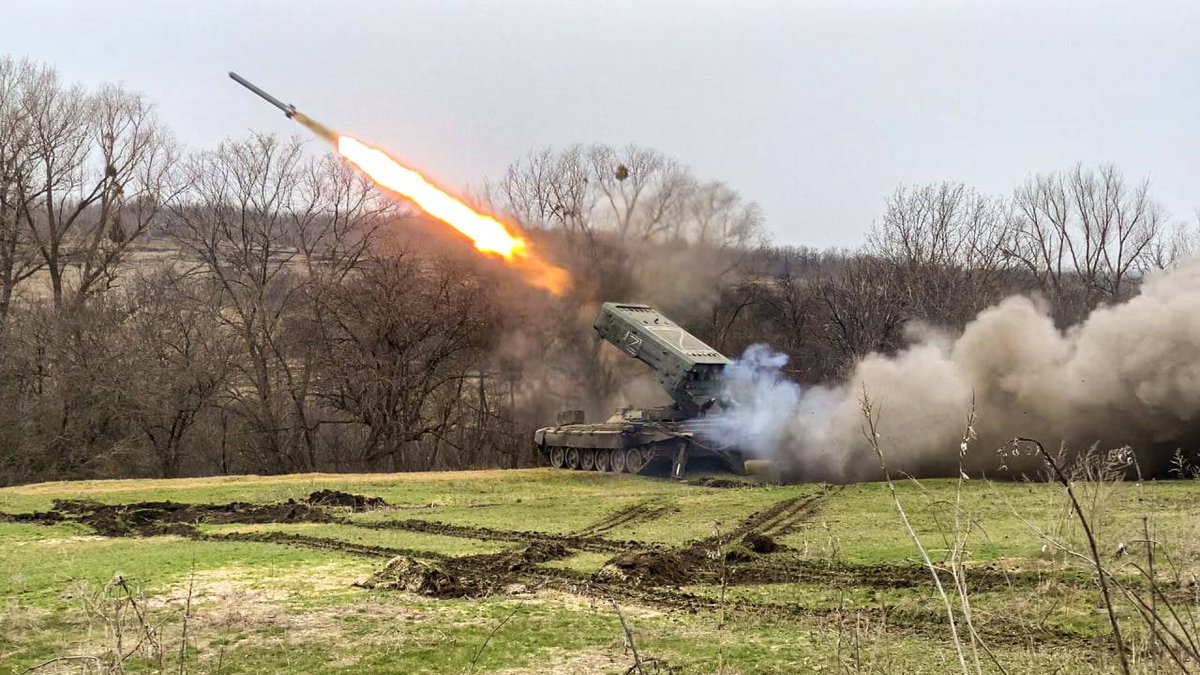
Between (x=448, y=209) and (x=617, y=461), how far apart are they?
926 centimetres

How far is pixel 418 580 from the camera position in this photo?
12.3m

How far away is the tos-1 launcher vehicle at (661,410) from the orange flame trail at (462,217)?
3029 millimetres

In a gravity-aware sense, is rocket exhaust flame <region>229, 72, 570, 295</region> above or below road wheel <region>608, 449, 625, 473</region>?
above

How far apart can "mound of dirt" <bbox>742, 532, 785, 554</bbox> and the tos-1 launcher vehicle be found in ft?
39.6

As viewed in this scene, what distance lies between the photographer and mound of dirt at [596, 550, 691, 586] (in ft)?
41.2

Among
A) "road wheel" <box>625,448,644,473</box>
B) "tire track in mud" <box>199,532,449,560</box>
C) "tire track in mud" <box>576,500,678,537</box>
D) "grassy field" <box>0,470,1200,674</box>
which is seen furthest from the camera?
"road wheel" <box>625,448,644,473</box>

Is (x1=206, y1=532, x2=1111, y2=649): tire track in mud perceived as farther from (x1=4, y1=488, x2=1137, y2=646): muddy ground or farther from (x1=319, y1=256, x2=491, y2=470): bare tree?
(x1=319, y1=256, x2=491, y2=470): bare tree

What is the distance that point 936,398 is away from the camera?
2403cm

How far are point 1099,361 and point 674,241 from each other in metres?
15.2

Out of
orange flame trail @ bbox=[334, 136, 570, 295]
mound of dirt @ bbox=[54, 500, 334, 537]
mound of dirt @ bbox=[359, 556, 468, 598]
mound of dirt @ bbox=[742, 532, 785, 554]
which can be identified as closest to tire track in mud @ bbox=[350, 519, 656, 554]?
mound of dirt @ bbox=[742, 532, 785, 554]

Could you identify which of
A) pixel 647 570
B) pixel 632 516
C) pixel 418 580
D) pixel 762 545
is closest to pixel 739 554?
pixel 762 545

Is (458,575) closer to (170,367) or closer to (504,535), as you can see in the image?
(504,535)

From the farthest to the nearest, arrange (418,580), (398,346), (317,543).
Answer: (398,346) < (317,543) < (418,580)

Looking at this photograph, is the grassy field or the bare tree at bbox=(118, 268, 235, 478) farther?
the bare tree at bbox=(118, 268, 235, 478)
